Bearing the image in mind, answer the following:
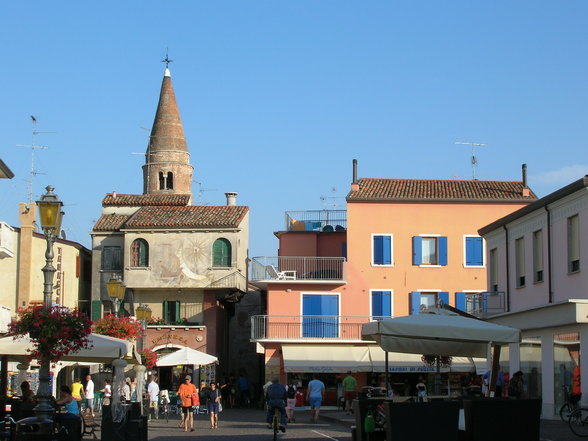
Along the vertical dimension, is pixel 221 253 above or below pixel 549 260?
above

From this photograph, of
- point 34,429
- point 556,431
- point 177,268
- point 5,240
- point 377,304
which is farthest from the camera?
point 177,268

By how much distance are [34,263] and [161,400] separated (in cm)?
1544

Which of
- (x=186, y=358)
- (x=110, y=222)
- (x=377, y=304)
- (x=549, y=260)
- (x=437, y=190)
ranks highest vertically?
(x=437, y=190)

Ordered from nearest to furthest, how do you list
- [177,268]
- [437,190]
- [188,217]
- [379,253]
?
[379,253], [437,190], [177,268], [188,217]

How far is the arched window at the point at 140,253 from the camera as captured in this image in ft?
179

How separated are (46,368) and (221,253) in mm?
36807

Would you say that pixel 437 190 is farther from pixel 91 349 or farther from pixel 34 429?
pixel 34 429

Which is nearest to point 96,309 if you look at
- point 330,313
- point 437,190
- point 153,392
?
point 330,313

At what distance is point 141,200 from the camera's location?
5869 centimetres

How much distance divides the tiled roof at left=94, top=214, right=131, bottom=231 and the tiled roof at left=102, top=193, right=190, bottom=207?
83 centimetres

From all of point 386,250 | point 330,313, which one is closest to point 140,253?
point 330,313

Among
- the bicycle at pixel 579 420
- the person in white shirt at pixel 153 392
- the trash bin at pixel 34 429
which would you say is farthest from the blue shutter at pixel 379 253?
the trash bin at pixel 34 429

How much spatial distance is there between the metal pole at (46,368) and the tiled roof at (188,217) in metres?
36.3

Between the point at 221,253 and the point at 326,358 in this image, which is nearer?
the point at 326,358
